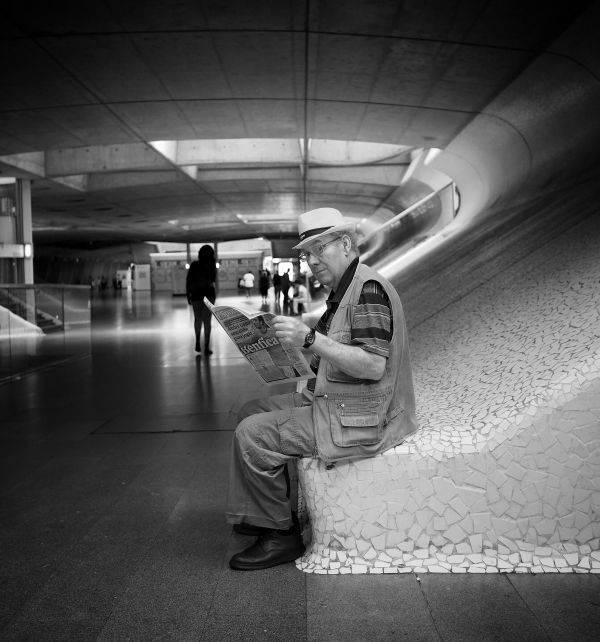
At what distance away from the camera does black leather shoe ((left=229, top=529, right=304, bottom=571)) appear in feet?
9.23

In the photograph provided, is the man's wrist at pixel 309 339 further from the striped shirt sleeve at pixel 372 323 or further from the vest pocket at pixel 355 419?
the vest pocket at pixel 355 419

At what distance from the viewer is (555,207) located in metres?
7.03

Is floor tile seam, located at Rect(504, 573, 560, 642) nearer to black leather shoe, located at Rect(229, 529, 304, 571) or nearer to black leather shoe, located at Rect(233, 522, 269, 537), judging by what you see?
black leather shoe, located at Rect(229, 529, 304, 571)

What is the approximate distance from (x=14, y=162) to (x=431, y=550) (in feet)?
62.5

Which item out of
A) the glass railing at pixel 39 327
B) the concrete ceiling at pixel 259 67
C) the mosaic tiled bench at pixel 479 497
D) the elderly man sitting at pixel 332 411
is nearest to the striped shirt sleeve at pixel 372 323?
the elderly man sitting at pixel 332 411

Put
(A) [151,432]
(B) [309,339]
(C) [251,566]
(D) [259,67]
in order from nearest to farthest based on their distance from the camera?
(B) [309,339]
(C) [251,566]
(A) [151,432]
(D) [259,67]

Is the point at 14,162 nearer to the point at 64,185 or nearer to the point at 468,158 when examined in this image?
the point at 64,185

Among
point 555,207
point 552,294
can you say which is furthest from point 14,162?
point 552,294

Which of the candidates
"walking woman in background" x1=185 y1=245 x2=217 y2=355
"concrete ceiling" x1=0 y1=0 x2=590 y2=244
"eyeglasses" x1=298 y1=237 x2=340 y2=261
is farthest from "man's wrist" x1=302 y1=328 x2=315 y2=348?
"walking woman in background" x1=185 y1=245 x2=217 y2=355

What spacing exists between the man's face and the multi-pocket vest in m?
0.09

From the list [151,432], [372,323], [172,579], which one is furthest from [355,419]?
[151,432]

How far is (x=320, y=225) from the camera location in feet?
9.02

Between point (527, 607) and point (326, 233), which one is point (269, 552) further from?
point (326, 233)

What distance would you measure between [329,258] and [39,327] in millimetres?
8431
